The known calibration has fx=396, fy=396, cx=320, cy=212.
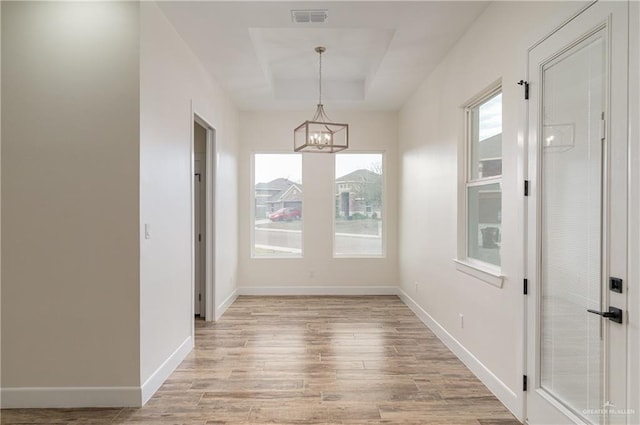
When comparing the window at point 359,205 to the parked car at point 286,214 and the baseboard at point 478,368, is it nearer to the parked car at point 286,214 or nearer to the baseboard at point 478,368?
the parked car at point 286,214

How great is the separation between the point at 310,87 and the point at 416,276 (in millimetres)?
3059

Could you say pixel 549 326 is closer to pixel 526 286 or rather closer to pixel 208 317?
pixel 526 286

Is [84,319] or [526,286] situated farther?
[84,319]

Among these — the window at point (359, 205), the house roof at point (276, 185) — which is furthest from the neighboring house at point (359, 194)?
the house roof at point (276, 185)

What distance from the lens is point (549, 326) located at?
229 cm

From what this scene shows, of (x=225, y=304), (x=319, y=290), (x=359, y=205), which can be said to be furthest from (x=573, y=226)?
(x=319, y=290)

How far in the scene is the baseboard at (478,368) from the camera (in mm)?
2671

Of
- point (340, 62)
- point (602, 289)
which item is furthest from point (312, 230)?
point (602, 289)

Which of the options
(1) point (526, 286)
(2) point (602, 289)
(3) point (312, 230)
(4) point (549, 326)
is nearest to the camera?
(2) point (602, 289)

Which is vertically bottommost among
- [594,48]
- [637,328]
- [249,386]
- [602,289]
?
[249,386]

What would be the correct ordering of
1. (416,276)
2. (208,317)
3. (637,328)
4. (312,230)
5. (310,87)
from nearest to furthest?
(637,328), (208,317), (416,276), (310,87), (312,230)

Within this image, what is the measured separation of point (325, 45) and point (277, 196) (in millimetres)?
2775

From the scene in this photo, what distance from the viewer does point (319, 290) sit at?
21.4 feet

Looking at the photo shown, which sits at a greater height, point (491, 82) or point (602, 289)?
point (491, 82)
